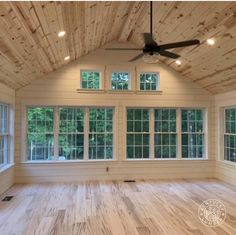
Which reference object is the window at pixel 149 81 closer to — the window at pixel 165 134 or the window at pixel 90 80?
the window at pixel 165 134

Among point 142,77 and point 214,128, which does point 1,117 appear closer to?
point 142,77

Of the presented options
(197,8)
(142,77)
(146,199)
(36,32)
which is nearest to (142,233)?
(146,199)

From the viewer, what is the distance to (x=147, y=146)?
7.42 metres

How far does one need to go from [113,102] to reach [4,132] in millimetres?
2832

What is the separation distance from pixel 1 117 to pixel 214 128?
221 inches

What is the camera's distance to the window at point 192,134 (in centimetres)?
757

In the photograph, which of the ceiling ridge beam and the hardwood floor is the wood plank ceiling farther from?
the hardwood floor

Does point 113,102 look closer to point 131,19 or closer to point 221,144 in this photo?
point 131,19

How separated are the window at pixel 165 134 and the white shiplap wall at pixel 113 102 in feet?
0.78

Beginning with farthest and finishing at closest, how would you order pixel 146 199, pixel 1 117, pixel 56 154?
1. pixel 56 154
2. pixel 1 117
3. pixel 146 199

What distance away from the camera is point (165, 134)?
7504 mm

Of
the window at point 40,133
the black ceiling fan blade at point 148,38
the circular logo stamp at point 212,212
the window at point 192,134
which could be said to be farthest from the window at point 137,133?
the black ceiling fan blade at point 148,38

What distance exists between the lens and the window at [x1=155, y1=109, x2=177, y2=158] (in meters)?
7.47

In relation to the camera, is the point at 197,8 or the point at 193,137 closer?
the point at 197,8
